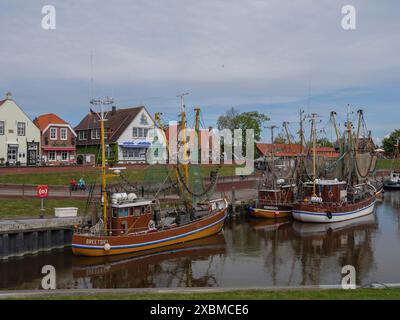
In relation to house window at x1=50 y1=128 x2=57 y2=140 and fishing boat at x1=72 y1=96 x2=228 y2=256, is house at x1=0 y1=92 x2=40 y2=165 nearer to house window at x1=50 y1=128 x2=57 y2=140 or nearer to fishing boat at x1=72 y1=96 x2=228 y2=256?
house window at x1=50 y1=128 x2=57 y2=140

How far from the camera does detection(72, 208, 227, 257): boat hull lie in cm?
2781

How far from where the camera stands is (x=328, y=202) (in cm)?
4403

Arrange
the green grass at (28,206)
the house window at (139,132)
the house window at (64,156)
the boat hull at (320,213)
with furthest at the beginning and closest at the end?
the house window at (139,132)
the house window at (64,156)
the boat hull at (320,213)
the green grass at (28,206)

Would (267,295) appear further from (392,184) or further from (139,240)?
(392,184)

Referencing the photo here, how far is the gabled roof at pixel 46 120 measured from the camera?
67037 millimetres

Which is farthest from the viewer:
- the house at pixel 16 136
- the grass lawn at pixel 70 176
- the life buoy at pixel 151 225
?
the house at pixel 16 136

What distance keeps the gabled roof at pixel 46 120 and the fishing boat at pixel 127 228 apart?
40.3 meters

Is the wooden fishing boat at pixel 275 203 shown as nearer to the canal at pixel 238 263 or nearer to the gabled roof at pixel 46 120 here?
the canal at pixel 238 263

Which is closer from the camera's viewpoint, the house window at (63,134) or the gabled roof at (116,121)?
the house window at (63,134)

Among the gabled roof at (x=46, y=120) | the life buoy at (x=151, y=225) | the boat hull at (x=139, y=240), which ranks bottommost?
the boat hull at (x=139, y=240)

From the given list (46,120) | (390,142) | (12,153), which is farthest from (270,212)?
(390,142)

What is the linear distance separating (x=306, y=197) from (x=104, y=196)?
2496 cm

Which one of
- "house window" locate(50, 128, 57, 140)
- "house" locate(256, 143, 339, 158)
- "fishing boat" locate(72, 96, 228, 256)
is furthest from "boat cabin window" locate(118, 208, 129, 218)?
"house window" locate(50, 128, 57, 140)

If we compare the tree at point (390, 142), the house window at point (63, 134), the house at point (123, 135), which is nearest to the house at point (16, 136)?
the house window at point (63, 134)
